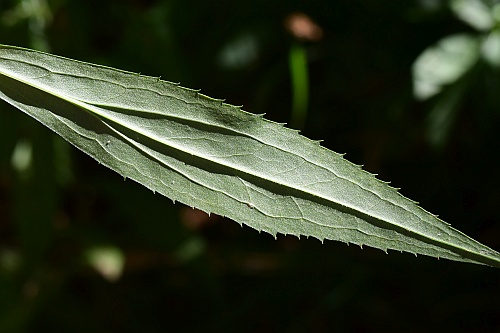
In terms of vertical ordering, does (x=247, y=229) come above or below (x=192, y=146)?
above

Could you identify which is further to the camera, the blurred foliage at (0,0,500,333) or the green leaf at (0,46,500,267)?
the blurred foliage at (0,0,500,333)

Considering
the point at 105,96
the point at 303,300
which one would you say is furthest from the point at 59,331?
the point at 105,96

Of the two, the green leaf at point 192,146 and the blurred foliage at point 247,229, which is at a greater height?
the blurred foliage at point 247,229

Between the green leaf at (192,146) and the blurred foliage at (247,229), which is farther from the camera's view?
the blurred foliage at (247,229)

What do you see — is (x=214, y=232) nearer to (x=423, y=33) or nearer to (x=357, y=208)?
(x=423, y=33)
